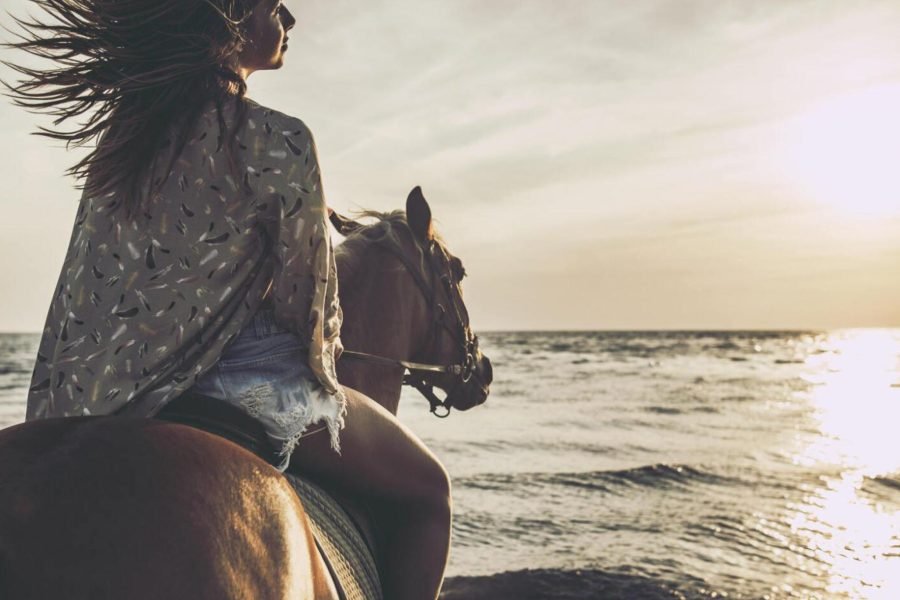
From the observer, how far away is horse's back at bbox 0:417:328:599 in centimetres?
141

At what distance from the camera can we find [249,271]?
2053 millimetres

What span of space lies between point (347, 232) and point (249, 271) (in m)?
1.51

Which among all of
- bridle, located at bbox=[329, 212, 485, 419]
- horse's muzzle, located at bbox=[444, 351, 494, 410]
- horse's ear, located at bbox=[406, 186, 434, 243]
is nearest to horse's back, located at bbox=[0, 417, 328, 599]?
bridle, located at bbox=[329, 212, 485, 419]

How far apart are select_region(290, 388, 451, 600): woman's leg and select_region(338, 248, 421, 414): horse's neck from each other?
66 cm

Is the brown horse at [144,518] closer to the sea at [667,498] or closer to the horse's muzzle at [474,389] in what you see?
the horse's muzzle at [474,389]

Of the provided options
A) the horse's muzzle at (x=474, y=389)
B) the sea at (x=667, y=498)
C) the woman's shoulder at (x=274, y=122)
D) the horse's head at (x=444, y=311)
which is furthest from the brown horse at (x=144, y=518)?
the sea at (x=667, y=498)

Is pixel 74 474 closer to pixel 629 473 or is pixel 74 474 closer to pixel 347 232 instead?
pixel 347 232

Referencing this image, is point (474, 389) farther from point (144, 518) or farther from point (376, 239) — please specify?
point (144, 518)

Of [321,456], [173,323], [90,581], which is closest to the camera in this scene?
[90,581]

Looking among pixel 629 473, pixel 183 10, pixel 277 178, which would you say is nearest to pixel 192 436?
pixel 277 178

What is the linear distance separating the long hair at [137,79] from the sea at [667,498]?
594cm

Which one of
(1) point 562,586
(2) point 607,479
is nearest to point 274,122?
(1) point 562,586

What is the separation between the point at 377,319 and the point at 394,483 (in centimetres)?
97

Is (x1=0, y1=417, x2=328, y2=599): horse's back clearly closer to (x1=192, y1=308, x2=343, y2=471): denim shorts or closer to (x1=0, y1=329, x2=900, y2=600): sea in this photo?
(x1=192, y1=308, x2=343, y2=471): denim shorts
